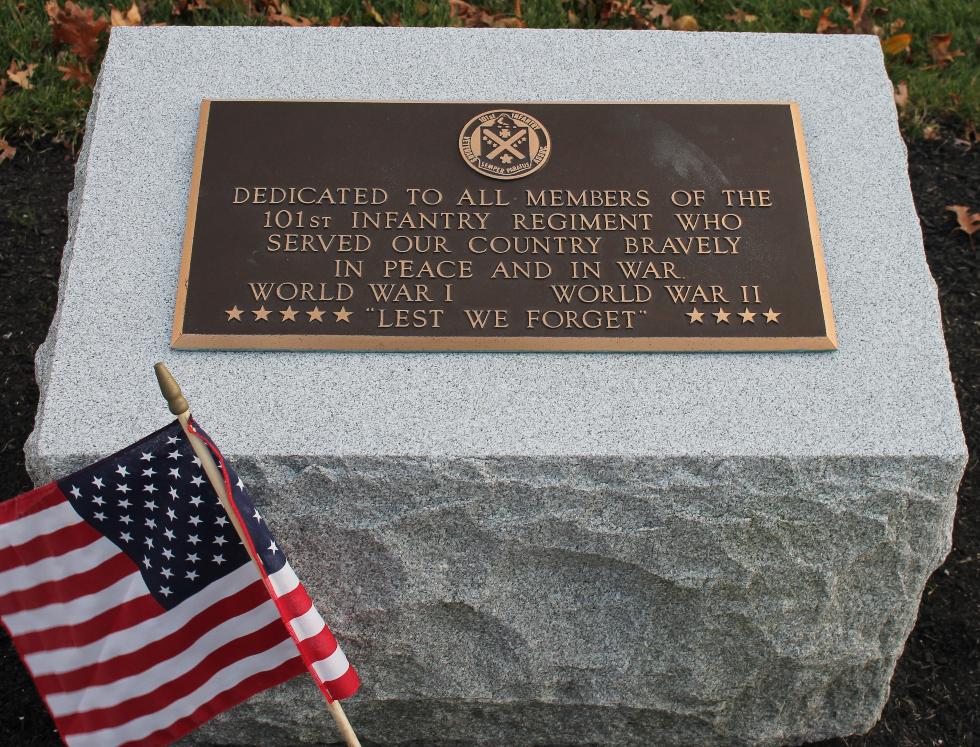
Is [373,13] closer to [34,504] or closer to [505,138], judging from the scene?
[505,138]

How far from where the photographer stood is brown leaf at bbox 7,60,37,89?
5.38 metres

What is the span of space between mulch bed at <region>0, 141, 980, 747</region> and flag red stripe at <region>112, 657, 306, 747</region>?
0.94 meters

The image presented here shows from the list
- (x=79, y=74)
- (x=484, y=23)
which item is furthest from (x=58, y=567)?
(x=484, y=23)

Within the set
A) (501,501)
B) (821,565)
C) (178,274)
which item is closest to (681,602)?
(821,565)

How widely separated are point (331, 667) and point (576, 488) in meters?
0.82

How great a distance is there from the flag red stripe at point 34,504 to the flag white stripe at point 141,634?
378mm

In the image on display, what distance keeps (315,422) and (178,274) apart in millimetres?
686

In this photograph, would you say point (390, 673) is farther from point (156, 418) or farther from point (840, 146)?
point (840, 146)

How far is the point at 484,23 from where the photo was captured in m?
5.49

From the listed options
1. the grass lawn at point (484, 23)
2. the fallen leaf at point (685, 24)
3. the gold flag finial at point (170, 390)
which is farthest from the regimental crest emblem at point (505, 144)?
the fallen leaf at point (685, 24)

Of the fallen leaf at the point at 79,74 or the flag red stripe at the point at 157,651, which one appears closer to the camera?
the flag red stripe at the point at 157,651

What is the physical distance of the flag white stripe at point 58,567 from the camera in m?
2.65

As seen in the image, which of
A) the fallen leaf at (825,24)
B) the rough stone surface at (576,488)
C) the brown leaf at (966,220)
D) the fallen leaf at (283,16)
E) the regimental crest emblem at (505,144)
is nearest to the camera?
the rough stone surface at (576,488)

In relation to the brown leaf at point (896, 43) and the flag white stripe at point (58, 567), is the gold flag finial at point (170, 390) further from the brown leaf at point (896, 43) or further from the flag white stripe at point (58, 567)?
the brown leaf at point (896, 43)
